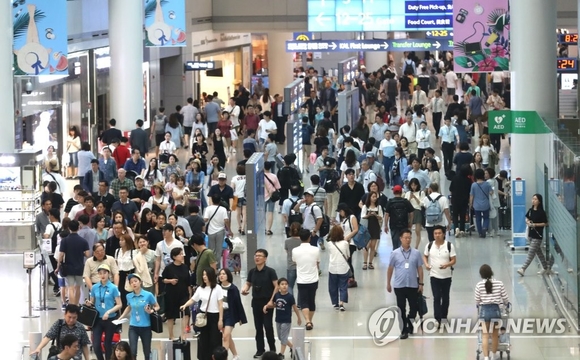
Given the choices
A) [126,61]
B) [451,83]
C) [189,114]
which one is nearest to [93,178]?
[126,61]

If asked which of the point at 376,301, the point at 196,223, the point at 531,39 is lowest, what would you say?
the point at 376,301

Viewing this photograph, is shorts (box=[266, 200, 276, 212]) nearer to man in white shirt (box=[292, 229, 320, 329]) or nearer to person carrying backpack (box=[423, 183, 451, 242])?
person carrying backpack (box=[423, 183, 451, 242])

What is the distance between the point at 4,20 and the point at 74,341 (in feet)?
39.8

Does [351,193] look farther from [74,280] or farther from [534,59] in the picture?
[74,280]

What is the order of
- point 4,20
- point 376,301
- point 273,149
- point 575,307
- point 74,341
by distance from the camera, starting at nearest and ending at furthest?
1. point 74,341
2. point 575,307
3. point 376,301
4. point 4,20
5. point 273,149

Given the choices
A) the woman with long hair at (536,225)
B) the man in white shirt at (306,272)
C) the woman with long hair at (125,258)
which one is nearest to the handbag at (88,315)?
the woman with long hair at (125,258)

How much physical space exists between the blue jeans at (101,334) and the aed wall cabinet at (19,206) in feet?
27.0

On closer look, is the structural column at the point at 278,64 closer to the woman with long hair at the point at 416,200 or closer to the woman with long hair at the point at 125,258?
the woman with long hair at the point at 416,200

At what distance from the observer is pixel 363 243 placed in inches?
770

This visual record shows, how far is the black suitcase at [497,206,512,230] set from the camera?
78.7ft

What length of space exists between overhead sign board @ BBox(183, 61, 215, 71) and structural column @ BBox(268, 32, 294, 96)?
9.24m

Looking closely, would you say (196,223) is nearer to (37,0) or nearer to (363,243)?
(363,243)

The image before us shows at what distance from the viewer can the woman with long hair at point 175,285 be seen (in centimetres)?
1562

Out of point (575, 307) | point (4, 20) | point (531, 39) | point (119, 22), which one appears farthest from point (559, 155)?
point (119, 22)
